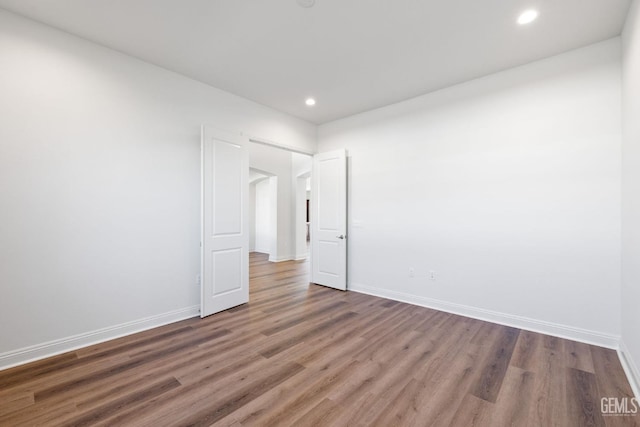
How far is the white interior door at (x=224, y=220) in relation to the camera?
3510 mm

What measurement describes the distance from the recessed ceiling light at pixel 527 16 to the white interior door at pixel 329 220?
2.73 m

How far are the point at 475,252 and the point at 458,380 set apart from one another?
5.83ft

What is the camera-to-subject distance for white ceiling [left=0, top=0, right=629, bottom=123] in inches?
91.0

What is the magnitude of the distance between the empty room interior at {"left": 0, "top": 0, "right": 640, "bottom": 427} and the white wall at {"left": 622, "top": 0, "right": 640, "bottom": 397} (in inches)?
1.6

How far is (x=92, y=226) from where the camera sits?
9.10ft

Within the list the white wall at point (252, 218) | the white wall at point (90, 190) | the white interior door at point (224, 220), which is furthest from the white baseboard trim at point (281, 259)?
the white wall at point (90, 190)

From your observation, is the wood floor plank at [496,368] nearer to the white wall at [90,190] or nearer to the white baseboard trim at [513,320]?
the white baseboard trim at [513,320]

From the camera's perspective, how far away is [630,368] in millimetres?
2219

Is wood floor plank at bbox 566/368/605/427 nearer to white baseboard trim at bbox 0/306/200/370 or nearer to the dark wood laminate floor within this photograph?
the dark wood laminate floor

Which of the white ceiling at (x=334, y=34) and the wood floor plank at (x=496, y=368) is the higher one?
the white ceiling at (x=334, y=34)

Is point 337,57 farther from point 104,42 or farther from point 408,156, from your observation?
point 104,42

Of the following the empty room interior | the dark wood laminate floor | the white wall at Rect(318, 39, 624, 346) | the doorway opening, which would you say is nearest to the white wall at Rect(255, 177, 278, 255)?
the doorway opening

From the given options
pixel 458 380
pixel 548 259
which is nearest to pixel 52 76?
pixel 458 380

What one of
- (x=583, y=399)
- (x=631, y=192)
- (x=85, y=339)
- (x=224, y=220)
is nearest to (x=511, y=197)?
(x=631, y=192)
